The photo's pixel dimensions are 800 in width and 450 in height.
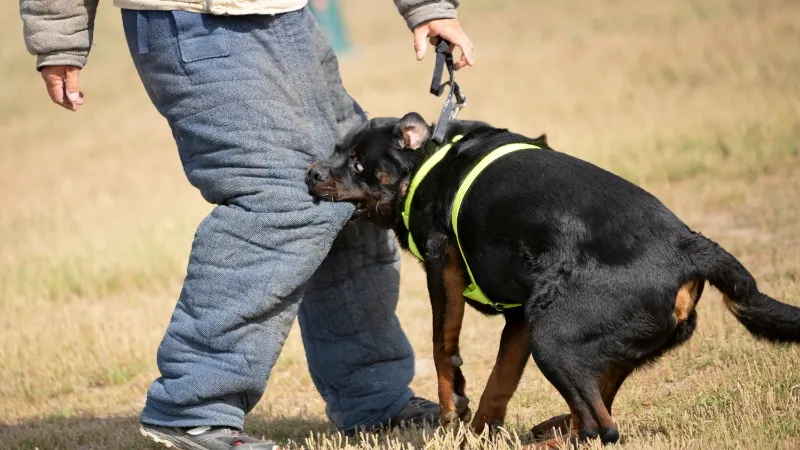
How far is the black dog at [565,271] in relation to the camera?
364 centimetres

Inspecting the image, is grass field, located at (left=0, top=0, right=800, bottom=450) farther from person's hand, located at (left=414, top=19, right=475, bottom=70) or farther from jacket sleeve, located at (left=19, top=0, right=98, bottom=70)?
jacket sleeve, located at (left=19, top=0, right=98, bottom=70)

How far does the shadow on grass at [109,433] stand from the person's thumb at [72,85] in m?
1.82

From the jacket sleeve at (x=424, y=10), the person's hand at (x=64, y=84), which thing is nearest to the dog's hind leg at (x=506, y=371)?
the jacket sleeve at (x=424, y=10)

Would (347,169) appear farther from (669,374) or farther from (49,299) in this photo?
(49,299)

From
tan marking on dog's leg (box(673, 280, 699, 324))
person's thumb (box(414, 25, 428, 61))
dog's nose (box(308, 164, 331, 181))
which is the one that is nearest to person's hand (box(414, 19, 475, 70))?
person's thumb (box(414, 25, 428, 61))

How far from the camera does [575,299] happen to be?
3.67 metres

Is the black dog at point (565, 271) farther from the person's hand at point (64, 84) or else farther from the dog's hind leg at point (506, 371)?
the person's hand at point (64, 84)

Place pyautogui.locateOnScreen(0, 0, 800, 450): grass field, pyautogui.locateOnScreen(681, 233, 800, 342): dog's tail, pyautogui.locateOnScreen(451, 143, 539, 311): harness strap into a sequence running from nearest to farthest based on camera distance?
pyautogui.locateOnScreen(681, 233, 800, 342): dog's tail < pyautogui.locateOnScreen(451, 143, 539, 311): harness strap < pyautogui.locateOnScreen(0, 0, 800, 450): grass field

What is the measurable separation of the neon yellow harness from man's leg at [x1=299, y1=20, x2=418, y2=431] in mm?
440

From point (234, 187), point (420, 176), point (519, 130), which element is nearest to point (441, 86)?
point (420, 176)

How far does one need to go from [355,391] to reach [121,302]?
421 cm

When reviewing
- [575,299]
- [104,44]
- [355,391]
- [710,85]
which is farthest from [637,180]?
[104,44]

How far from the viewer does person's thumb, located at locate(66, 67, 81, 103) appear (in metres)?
4.21

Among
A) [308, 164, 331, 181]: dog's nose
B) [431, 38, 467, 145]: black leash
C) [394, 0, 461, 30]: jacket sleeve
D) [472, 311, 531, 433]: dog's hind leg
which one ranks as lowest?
[472, 311, 531, 433]: dog's hind leg
